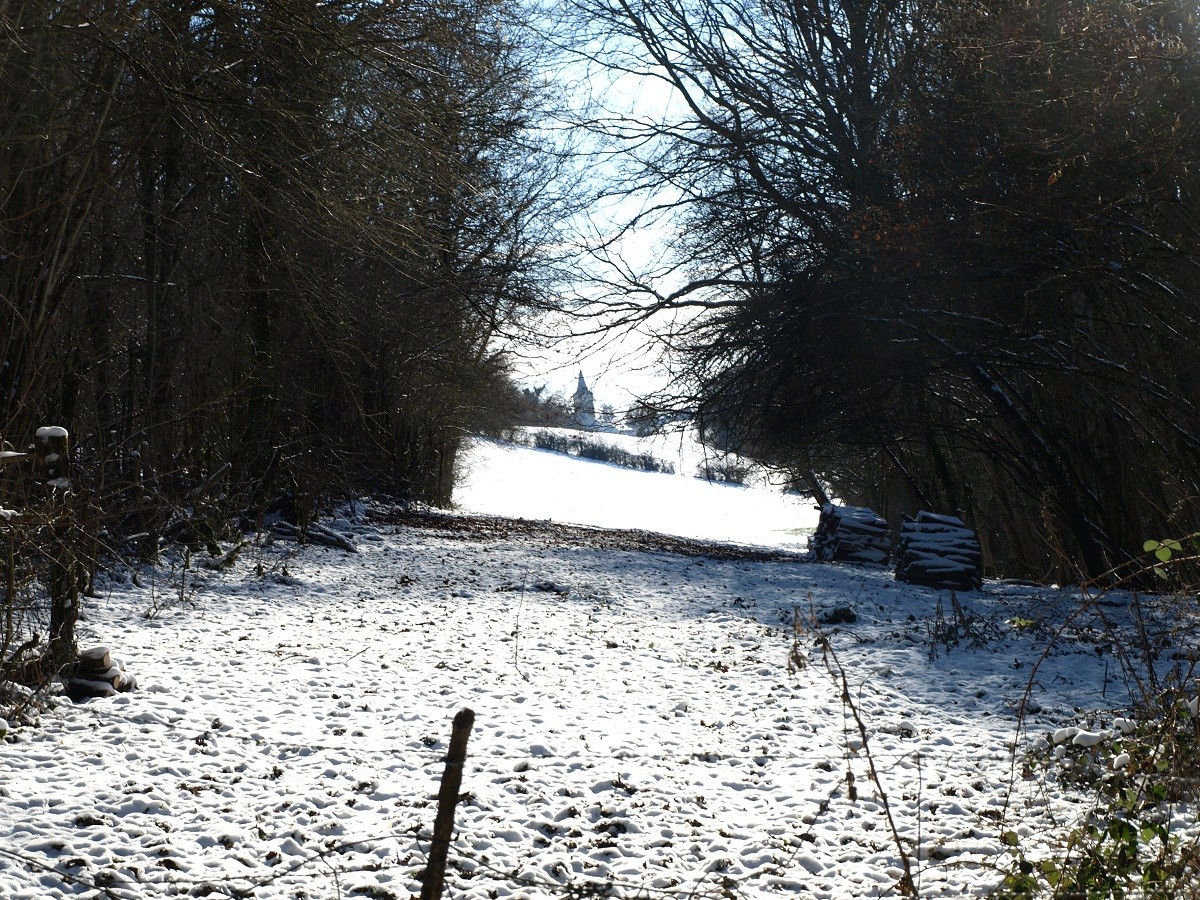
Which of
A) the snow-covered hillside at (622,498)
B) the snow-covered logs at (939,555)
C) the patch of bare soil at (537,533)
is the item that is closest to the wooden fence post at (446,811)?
the snow-covered logs at (939,555)

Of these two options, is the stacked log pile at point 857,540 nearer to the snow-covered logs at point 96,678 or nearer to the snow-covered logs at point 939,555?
the snow-covered logs at point 939,555

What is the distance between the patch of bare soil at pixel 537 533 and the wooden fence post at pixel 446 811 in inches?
487

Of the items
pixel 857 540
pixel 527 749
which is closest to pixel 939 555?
pixel 857 540

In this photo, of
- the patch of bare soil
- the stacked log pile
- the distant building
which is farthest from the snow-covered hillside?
the distant building

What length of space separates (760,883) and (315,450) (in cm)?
1008

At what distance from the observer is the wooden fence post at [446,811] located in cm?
186

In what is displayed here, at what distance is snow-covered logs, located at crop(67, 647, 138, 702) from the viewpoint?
4.98 metres

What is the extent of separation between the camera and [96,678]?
5.04m

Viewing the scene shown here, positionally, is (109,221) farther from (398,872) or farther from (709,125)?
(709,125)

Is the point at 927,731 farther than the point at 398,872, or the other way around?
the point at 927,731

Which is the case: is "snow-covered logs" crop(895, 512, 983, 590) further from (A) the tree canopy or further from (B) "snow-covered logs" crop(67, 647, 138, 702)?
(B) "snow-covered logs" crop(67, 647, 138, 702)

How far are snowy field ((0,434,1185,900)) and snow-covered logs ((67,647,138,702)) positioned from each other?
98 mm

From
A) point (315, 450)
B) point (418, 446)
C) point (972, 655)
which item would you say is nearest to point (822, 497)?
point (418, 446)

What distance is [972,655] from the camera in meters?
7.41
